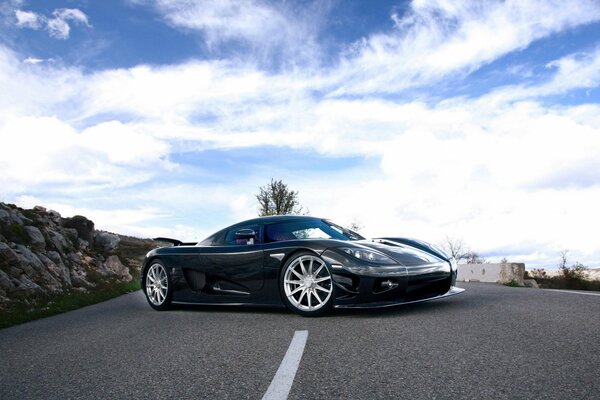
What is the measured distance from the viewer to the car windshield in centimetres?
702

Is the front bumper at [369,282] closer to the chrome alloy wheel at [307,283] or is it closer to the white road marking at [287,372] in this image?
the chrome alloy wheel at [307,283]

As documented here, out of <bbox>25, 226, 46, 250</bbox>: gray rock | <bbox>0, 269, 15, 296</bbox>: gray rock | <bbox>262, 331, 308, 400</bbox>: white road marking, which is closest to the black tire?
<bbox>262, 331, 308, 400</bbox>: white road marking

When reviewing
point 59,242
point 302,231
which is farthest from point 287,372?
point 59,242

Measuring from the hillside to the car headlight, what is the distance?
17.1 feet

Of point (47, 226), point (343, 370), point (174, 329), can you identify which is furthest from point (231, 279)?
point (47, 226)

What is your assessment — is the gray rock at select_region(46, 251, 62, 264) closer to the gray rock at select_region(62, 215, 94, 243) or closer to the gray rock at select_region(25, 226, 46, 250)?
the gray rock at select_region(25, 226, 46, 250)

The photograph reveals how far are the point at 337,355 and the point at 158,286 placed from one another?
4.71 meters

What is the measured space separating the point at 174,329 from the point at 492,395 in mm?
3781

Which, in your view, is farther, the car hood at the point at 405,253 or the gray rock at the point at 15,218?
the gray rock at the point at 15,218

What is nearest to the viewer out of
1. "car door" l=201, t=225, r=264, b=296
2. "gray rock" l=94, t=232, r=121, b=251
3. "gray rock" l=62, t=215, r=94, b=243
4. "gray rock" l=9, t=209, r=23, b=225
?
"car door" l=201, t=225, r=264, b=296

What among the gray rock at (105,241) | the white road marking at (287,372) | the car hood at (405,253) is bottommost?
the white road marking at (287,372)

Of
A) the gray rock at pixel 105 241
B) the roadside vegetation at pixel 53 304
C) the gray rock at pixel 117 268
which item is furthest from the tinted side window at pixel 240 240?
the gray rock at pixel 105 241

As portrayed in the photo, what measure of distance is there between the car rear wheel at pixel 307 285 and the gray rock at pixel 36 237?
10193mm

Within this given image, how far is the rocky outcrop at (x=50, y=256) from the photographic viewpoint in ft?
37.9
